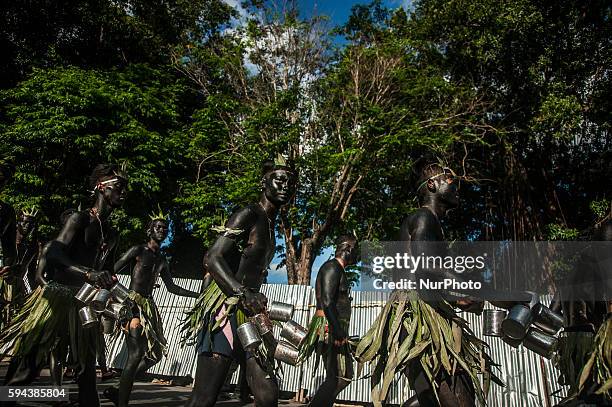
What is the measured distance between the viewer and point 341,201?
50.0 ft

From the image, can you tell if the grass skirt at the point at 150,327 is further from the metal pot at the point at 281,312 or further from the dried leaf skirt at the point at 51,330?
the metal pot at the point at 281,312

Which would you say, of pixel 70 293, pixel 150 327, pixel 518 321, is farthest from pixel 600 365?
pixel 150 327

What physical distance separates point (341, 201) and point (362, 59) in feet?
14.2

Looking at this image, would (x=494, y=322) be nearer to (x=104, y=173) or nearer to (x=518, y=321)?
(x=518, y=321)

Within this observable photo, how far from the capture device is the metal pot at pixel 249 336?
3037mm

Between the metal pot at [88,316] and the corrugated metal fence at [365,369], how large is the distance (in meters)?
3.24

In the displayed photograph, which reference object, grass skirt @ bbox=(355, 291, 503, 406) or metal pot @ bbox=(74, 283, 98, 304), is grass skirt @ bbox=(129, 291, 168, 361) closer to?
metal pot @ bbox=(74, 283, 98, 304)

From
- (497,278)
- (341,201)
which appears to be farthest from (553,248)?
(341,201)

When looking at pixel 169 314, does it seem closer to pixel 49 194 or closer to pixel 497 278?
pixel 49 194

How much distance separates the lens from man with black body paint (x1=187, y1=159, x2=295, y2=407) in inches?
122

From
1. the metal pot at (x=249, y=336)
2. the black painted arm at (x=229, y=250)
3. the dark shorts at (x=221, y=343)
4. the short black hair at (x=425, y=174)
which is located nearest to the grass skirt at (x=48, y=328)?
the dark shorts at (x=221, y=343)

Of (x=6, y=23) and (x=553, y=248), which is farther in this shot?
(x=6, y=23)

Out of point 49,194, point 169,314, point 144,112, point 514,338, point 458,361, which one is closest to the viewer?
point 458,361

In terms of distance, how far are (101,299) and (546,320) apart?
3243 millimetres
